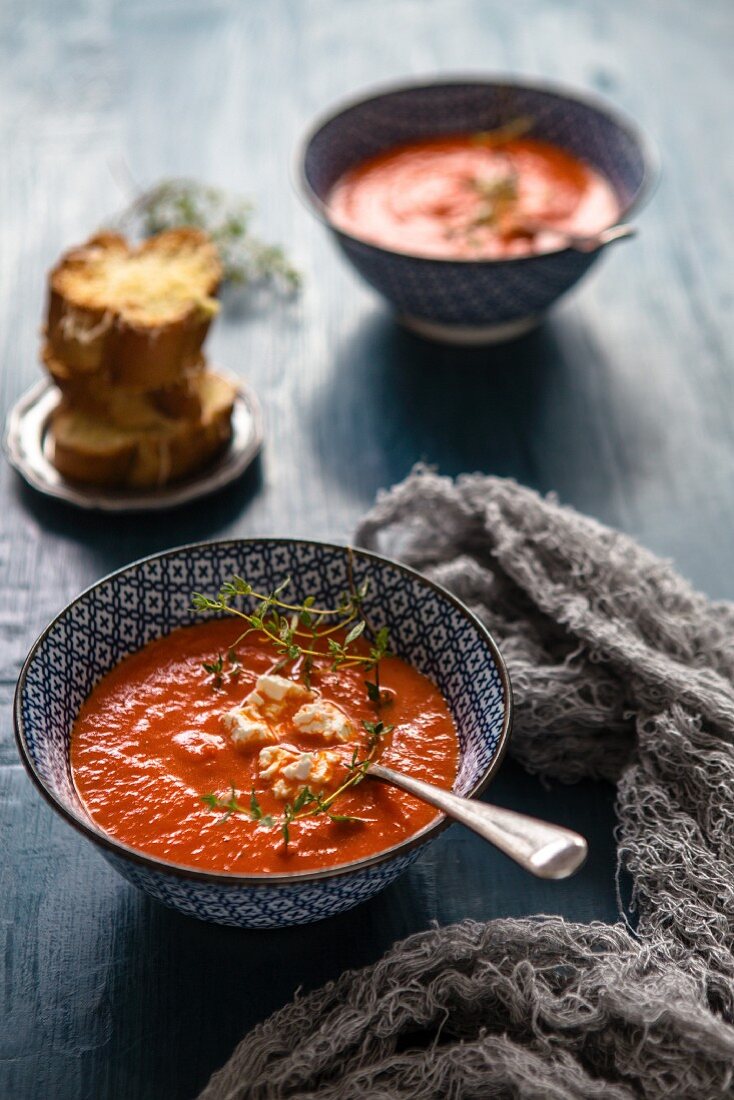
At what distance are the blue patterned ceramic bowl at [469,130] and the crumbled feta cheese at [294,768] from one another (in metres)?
1.10

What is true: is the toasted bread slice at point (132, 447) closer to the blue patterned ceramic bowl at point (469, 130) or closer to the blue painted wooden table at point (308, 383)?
the blue painted wooden table at point (308, 383)

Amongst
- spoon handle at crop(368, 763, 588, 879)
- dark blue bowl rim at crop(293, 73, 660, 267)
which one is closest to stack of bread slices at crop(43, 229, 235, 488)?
dark blue bowl rim at crop(293, 73, 660, 267)

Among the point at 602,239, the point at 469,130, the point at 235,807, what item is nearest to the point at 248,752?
the point at 235,807

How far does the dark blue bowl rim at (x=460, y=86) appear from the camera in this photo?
225 centimetres

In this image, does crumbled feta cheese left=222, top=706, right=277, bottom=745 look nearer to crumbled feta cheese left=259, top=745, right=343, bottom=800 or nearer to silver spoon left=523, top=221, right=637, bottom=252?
crumbled feta cheese left=259, top=745, right=343, bottom=800

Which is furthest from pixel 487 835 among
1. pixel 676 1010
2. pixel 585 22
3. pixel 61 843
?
pixel 585 22

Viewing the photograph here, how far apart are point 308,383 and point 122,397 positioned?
0.45 m

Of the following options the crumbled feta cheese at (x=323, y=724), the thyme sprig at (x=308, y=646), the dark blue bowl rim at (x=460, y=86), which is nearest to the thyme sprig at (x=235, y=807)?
the thyme sprig at (x=308, y=646)

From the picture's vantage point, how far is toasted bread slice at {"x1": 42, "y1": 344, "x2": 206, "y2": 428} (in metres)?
2.10

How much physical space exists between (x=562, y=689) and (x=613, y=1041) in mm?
507

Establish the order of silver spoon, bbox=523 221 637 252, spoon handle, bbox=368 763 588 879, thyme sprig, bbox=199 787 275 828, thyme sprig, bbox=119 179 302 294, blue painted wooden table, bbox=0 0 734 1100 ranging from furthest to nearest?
1. thyme sprig, bbox=119 179 302 294
2. silver spoon, bbox=523 221 637 252
3. blue painted wooden table, bbox=0 0 734 1100
4. thyme sprig, bbox=199 787 275 828
5. spoon handle, bbox=368 763 588 879

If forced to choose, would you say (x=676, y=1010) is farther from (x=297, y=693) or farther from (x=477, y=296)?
(x=477, y=296)

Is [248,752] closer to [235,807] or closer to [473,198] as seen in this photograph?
[235,807]

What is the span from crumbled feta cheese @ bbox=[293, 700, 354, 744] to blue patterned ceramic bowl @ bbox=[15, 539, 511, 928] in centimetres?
14
